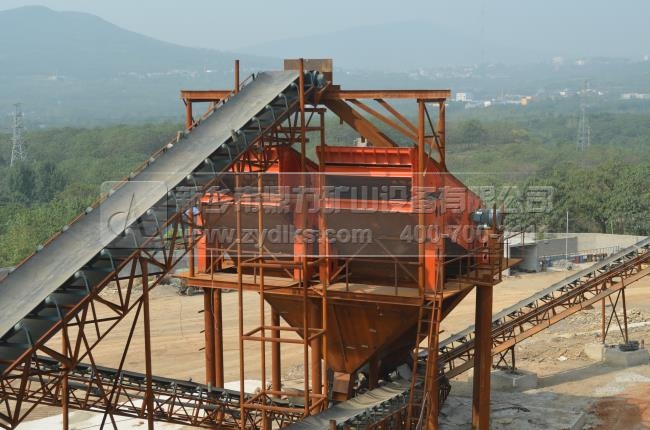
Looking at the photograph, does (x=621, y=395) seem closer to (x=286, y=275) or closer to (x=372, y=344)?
(x=372, y=344)

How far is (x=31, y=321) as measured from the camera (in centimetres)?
1664

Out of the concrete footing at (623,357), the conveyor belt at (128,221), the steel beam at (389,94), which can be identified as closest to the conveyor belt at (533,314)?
the concrete footing at (623,357)

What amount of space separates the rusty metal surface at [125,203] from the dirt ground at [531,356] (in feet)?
31.4

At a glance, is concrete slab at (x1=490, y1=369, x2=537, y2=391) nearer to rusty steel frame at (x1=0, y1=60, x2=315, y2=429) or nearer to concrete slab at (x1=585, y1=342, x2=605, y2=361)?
concrete slab at (x1=585, y1=342, x2=605, y2=361)

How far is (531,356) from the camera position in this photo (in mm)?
33875

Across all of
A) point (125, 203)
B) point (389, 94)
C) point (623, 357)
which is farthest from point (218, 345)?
point (623, 357)

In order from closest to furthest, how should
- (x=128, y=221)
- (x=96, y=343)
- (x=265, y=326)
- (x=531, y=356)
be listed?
(x=96, y=343)
(x=128, y=221)
(x=265, y=326)
(x=531, y=356)

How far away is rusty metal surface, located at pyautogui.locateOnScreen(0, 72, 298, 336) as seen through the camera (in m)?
17.0

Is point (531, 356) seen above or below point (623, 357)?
below

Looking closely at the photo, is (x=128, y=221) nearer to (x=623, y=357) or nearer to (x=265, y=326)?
(x=265, y=326)

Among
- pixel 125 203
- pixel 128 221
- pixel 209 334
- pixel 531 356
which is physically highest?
pixel 125 203

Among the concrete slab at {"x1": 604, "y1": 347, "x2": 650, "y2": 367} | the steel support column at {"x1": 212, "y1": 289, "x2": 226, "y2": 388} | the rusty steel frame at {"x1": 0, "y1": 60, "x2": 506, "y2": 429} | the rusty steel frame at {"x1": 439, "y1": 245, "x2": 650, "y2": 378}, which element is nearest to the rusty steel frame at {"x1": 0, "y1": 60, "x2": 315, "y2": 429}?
the rusty steel frame at {"x1": 0, "y1": 60, "x2": 506, "y2": 429}

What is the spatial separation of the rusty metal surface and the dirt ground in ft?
31.4

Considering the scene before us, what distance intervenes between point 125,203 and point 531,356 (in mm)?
19690
